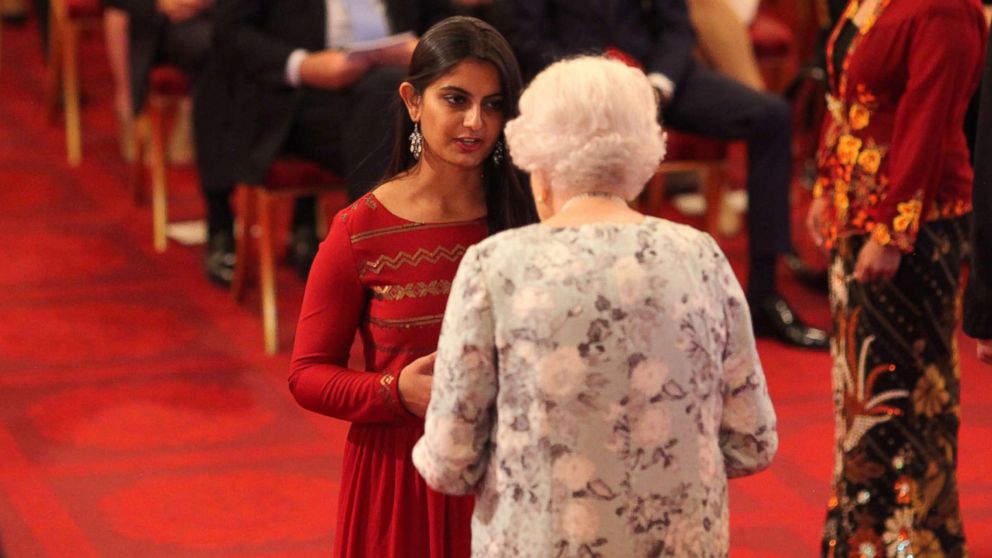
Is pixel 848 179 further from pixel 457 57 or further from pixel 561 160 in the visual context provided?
pixel 561 160

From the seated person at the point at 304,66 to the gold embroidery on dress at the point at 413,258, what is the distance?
8.35 feet

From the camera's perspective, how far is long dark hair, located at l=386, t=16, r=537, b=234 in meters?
2.32

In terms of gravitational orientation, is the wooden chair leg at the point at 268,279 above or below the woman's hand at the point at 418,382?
below

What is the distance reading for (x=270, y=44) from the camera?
498cm

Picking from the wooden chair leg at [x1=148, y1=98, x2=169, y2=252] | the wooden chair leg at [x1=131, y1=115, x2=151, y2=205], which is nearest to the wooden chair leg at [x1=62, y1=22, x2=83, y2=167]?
the wooden chair leg at [x1=131, y1=115, x2=151, y2=205]

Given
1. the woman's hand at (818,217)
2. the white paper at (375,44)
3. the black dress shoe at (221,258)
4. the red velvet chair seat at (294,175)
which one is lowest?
the black dress shoe at (221,258)

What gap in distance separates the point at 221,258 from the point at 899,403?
9.79ft

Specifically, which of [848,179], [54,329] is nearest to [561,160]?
[848,179]

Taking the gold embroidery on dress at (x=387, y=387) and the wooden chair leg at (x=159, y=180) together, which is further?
the wooden chair leg at (x=159, y=180)

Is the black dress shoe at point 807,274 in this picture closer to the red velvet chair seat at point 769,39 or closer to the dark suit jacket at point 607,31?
the dark suit jacket at point 607,31


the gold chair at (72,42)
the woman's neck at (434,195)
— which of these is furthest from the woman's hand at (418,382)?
the gold chair at (72,42)

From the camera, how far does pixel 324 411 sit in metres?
2.33

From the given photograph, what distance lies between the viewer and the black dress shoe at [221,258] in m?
5.60

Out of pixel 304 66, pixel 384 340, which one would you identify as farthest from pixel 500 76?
pixel 304 66
